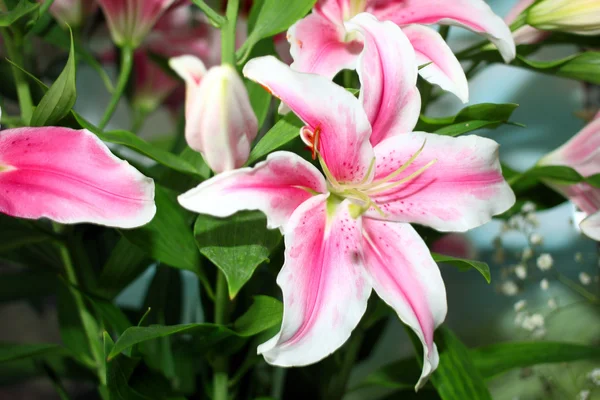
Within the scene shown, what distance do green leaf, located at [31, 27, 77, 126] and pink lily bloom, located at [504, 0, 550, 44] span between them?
40 cm

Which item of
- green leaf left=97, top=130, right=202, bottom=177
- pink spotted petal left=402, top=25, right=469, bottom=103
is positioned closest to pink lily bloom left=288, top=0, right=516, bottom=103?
pink spotted petal left=402, top=25, right=469, bottom=103

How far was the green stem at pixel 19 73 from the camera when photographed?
0.55 meters

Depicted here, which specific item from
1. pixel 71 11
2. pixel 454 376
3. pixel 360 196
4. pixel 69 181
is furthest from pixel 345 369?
pixel 71 11

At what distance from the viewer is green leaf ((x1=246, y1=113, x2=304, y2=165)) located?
47 centimetres

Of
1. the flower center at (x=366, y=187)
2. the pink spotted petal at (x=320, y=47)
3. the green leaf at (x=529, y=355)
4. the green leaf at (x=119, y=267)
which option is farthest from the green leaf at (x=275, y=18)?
the green leaf at (x=529, y=355)

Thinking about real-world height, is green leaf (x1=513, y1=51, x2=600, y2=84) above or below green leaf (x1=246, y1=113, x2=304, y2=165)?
below

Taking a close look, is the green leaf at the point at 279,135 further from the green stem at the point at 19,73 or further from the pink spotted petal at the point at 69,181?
the green stem at the point at 19,73

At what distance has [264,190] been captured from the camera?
41 centimetres

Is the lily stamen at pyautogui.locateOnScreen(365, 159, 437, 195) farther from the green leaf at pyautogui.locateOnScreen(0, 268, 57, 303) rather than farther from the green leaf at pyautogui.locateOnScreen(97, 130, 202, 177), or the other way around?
the green leaf at pyautogui.locateOnScreen(0, 268, 57, 303)

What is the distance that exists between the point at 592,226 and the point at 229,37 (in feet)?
1.06

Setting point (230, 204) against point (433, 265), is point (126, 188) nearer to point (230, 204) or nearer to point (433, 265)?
point (230, 204)

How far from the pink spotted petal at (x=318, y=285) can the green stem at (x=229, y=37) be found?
125 millimetres

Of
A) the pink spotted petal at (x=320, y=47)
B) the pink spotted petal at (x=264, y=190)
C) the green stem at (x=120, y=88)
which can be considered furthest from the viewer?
the green stem at (x=120, y=88)

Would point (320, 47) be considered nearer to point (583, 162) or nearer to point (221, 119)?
point (221, 119)
